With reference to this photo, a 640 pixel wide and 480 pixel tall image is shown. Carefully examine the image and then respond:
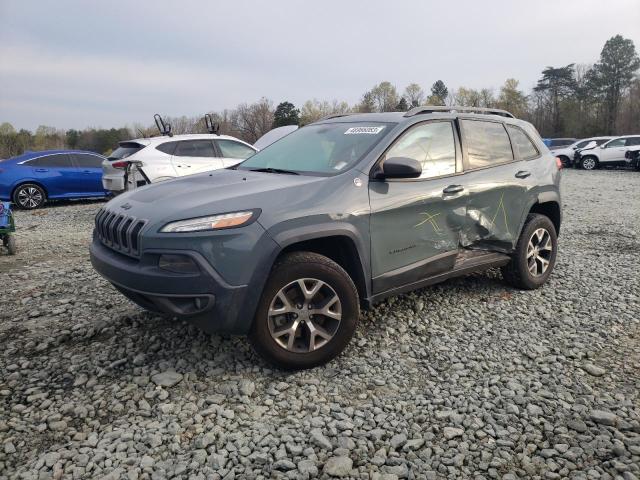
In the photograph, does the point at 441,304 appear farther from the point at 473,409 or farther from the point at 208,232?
the point at 208,232

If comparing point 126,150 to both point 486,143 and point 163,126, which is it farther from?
point 486,143

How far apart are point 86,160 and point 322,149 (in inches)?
404

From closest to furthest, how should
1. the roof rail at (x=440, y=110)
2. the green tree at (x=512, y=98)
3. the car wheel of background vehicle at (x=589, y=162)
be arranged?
the roof rail at (x=440, y=110) < the car wheel of background vehicle at (x=589, y=162) < the green tree at (x=512, y=98)

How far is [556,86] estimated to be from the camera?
6319 cm

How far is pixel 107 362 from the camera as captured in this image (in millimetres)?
3322

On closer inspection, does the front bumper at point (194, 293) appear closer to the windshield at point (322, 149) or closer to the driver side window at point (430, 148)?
the windshield at point (322, 149)

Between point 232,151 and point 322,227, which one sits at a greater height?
point 232,151

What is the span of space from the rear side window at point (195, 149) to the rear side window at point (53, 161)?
15.1ft

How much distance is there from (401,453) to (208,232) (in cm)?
162

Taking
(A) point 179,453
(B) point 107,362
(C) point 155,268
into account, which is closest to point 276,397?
(A) point 179,453

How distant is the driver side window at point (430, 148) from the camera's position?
3.71 meters

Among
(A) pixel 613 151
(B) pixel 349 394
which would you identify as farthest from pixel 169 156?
(A) pixel 613 151

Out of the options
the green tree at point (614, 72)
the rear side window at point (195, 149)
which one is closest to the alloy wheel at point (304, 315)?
the rear side window at point (195, 149)

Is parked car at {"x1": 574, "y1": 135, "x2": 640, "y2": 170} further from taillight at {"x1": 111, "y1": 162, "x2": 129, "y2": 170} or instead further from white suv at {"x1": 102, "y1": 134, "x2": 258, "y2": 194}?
taillight at {"x1": 111, "y1": 162, "x2": 129, "y2": 170}
